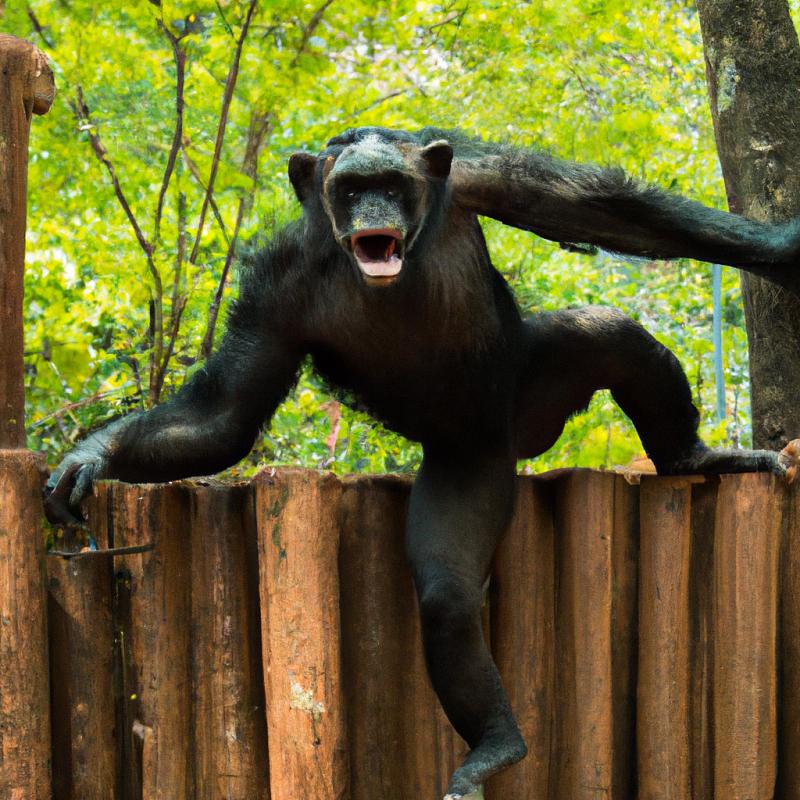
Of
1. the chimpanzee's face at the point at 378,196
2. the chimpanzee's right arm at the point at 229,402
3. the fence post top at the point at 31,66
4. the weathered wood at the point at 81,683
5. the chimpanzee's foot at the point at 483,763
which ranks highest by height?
the fence post top at the point at 31,66

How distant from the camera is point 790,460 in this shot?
396 cm

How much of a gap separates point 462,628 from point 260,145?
649 centimetres

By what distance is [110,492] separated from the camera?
12.3 ft

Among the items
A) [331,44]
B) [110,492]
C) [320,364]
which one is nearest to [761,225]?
[320,364]

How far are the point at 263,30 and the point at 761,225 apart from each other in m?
5.34

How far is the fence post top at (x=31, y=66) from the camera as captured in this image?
11.7 feet

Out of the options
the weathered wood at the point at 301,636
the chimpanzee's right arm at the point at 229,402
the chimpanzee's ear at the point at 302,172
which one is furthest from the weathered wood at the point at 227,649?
the chimpanzee's ear at the point at 302,172

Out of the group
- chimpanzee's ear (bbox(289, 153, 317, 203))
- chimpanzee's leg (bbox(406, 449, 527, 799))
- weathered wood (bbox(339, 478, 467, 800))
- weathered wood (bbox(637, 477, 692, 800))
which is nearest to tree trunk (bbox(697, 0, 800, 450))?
weathered wood (bbox(637, 477, 692, 800))

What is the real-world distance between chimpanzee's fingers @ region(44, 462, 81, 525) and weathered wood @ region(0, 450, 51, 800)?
17cm

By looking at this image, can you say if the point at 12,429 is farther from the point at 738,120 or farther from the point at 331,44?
the point at 331,44

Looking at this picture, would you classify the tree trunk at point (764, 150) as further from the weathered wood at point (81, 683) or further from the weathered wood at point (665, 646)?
the weathered wood at point (81, 683)

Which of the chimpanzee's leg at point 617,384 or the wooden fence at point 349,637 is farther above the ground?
the chimpanzee's leg at point 617,384

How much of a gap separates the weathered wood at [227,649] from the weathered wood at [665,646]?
138 cm

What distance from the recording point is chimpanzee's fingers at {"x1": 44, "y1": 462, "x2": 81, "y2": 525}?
365 centimetres
